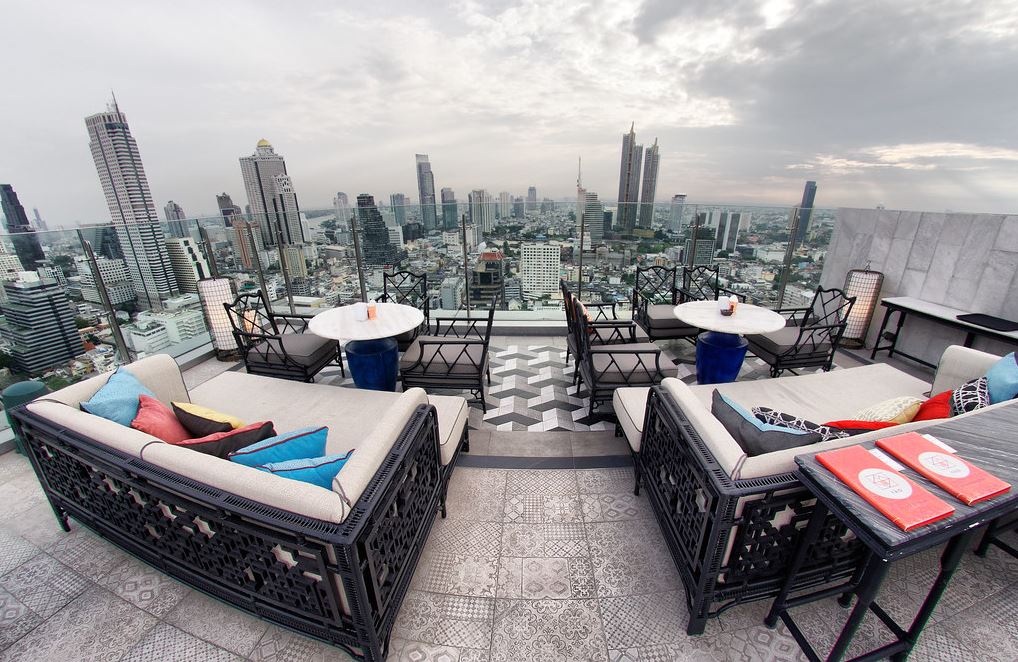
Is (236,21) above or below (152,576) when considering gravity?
above

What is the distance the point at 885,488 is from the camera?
3.44ft

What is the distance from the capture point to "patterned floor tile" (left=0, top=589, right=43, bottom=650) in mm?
1563

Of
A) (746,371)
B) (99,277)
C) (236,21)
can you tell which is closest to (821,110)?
(746,371)

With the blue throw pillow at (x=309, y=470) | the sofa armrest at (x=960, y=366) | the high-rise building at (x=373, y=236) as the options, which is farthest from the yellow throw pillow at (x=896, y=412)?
the high-rise building at (x=373, y=236)

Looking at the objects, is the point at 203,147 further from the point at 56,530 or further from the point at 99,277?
the point at 56,530

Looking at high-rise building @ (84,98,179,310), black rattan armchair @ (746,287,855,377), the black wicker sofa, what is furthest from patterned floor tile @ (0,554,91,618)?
black rattan armchair @ (746,287,855,377)

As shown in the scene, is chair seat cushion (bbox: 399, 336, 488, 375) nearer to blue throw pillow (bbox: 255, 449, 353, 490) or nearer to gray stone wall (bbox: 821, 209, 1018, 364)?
blue throw pillow (bbox: 255, 449, 353, 490)

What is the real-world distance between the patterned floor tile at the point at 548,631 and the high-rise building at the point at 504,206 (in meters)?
4.84

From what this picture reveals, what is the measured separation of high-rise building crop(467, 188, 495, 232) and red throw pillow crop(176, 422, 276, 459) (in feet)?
14.0

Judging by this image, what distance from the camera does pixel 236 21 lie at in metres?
4.01

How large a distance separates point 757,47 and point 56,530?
323 inches

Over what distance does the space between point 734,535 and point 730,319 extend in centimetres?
250

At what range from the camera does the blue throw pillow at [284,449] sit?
55.9 inches

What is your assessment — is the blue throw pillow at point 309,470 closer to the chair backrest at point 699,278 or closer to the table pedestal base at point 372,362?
the table pedestal base at point 372,362
